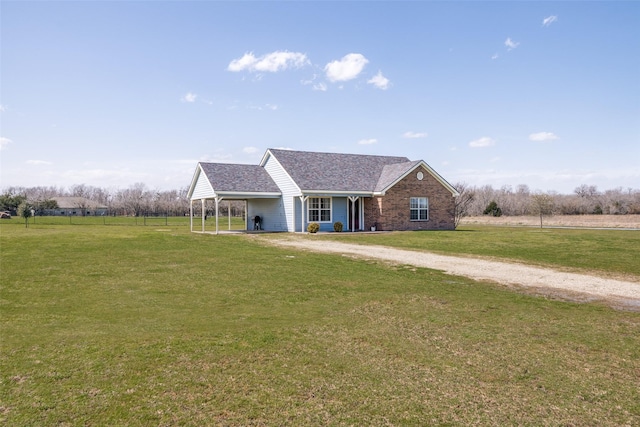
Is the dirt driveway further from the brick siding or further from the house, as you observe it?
the brick siding

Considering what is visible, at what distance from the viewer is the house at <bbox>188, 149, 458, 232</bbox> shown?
3100 cm

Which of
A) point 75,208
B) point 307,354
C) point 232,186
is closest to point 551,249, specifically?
point 307,354

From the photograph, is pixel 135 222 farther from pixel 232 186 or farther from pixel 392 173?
pixel 392 173

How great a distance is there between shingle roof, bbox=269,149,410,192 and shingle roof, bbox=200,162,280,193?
6.07ft

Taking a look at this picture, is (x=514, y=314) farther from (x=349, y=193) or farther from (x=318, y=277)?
(x=349, y=193)

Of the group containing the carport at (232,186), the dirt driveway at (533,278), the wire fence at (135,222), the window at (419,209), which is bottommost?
the dirt driveway at (533,278)

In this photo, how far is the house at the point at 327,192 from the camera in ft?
102

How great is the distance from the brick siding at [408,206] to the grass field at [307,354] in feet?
67.9

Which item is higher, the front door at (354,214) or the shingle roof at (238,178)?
the shingle roof at (238,178)

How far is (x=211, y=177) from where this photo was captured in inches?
1211

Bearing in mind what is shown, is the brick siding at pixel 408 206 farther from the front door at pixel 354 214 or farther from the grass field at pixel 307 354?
the grass field at pixel 307 354

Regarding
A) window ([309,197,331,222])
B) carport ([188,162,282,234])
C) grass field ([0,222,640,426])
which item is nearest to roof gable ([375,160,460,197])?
window ([309,197,331,222])

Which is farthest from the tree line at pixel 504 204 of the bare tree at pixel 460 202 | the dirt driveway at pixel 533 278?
the dirt driveway at pixel 533 278

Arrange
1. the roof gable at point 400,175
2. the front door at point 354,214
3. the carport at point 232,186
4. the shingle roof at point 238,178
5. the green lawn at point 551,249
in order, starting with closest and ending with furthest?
the green lawn at point 551,249, the carport at point 232,186, the shingle roof at point 238,178, the roof gable at point 400,175, the front door at point 354,214
